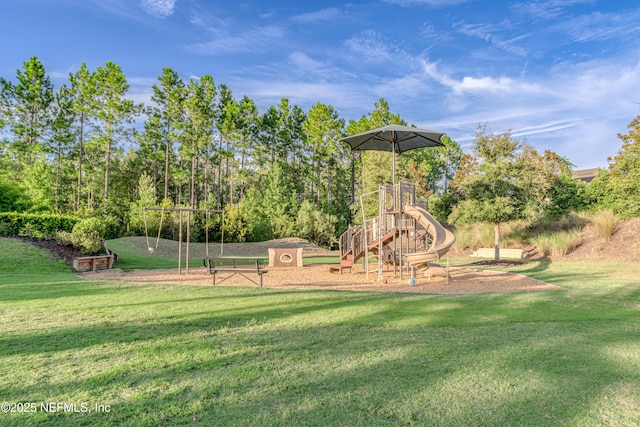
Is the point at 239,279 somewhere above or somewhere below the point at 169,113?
below

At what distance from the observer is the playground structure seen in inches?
401

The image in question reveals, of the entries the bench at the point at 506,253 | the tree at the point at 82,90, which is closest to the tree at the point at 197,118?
the tree at the point at 82,90

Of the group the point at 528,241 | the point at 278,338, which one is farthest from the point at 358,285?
the point at 528,241

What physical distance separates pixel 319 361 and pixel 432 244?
699 centimetres

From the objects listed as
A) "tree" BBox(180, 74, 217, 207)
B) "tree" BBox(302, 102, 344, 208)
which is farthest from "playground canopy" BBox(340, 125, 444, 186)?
"tree" BBox(180, 74, 217, 207)

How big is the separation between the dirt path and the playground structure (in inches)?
17.7

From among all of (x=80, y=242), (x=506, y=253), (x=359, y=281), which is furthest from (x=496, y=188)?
(x=80, y=242)

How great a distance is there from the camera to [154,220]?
1015 inches

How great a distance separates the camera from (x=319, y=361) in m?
3.96

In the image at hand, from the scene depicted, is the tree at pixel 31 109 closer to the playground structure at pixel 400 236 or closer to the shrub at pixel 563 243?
the playground structure at pixel 400 236

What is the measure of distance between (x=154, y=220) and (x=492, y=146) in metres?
21.9

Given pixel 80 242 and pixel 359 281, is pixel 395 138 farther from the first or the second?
pixel 80 242

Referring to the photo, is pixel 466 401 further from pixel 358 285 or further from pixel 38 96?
pixel 38 96

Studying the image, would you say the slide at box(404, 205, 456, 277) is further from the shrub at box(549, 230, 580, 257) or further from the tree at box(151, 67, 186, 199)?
the tree at box(151, 67, 186, 199)
